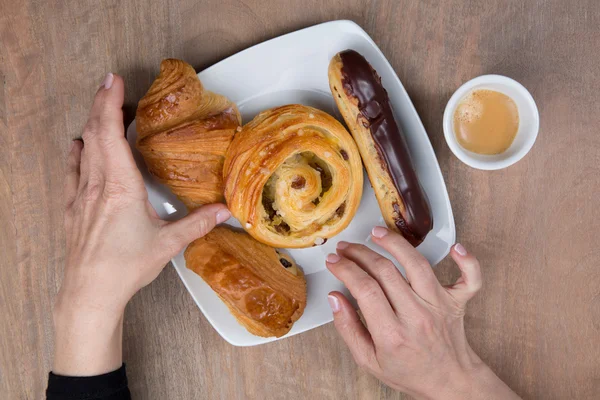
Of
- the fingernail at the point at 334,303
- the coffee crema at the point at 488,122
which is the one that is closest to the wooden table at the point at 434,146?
the coffee crema at the point at 488,122

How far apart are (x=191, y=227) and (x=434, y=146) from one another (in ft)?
2.01

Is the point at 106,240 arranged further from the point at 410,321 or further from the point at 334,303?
the point at 410,321

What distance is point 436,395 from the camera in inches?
45.3

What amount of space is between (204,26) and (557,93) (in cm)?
87

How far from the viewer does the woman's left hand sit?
1.10m

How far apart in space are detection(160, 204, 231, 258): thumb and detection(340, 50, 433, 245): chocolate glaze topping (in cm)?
38

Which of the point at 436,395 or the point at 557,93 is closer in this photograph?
the point at 436,395

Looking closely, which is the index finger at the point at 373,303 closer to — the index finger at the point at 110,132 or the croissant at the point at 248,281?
the croissant at the point at 248,281

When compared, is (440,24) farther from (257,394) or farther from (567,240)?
(257,394)

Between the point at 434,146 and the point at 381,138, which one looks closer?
the point at 381,138

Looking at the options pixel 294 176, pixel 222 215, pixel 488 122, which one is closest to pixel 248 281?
pixel 222 215

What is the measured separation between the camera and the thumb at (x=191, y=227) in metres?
1.13

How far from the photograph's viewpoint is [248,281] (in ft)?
3.85

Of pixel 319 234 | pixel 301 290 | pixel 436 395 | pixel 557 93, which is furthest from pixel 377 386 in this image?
pixel 557 93
